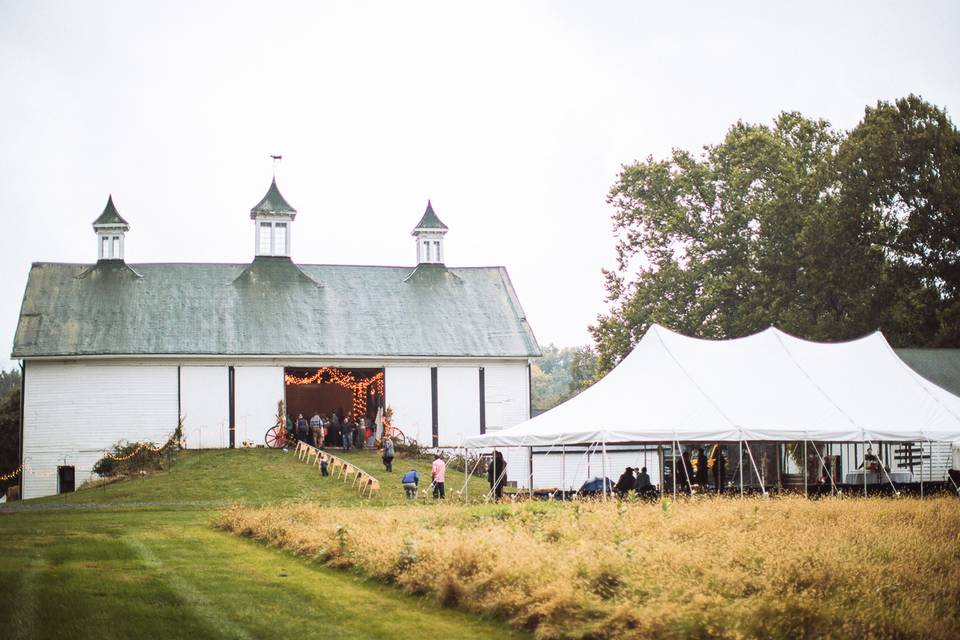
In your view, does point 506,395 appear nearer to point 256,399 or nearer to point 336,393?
point 256,399

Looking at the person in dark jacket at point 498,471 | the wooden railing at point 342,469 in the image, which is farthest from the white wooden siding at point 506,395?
the person in dark jacket at point 498,471

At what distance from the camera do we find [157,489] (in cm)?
2677

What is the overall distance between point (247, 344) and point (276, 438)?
Result: 139 inches

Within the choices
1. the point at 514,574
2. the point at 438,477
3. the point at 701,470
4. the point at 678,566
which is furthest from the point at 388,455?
the point at 678,566

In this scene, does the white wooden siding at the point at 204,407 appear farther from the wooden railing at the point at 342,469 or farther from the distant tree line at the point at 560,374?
the distant tree line at the point at 560,374

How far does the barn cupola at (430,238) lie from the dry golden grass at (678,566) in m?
28.3

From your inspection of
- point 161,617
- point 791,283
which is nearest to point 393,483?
point 161,617

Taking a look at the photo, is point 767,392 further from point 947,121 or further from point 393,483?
point 947,121

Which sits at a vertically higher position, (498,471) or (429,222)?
(429,222)

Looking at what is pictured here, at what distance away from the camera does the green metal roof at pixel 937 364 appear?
3563 centimetres

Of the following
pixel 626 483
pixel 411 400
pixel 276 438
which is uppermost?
pixel 411 400

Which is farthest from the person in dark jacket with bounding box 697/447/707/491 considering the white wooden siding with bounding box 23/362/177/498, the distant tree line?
the distant tree line

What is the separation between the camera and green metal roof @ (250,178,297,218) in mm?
41781

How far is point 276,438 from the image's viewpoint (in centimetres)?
3684
